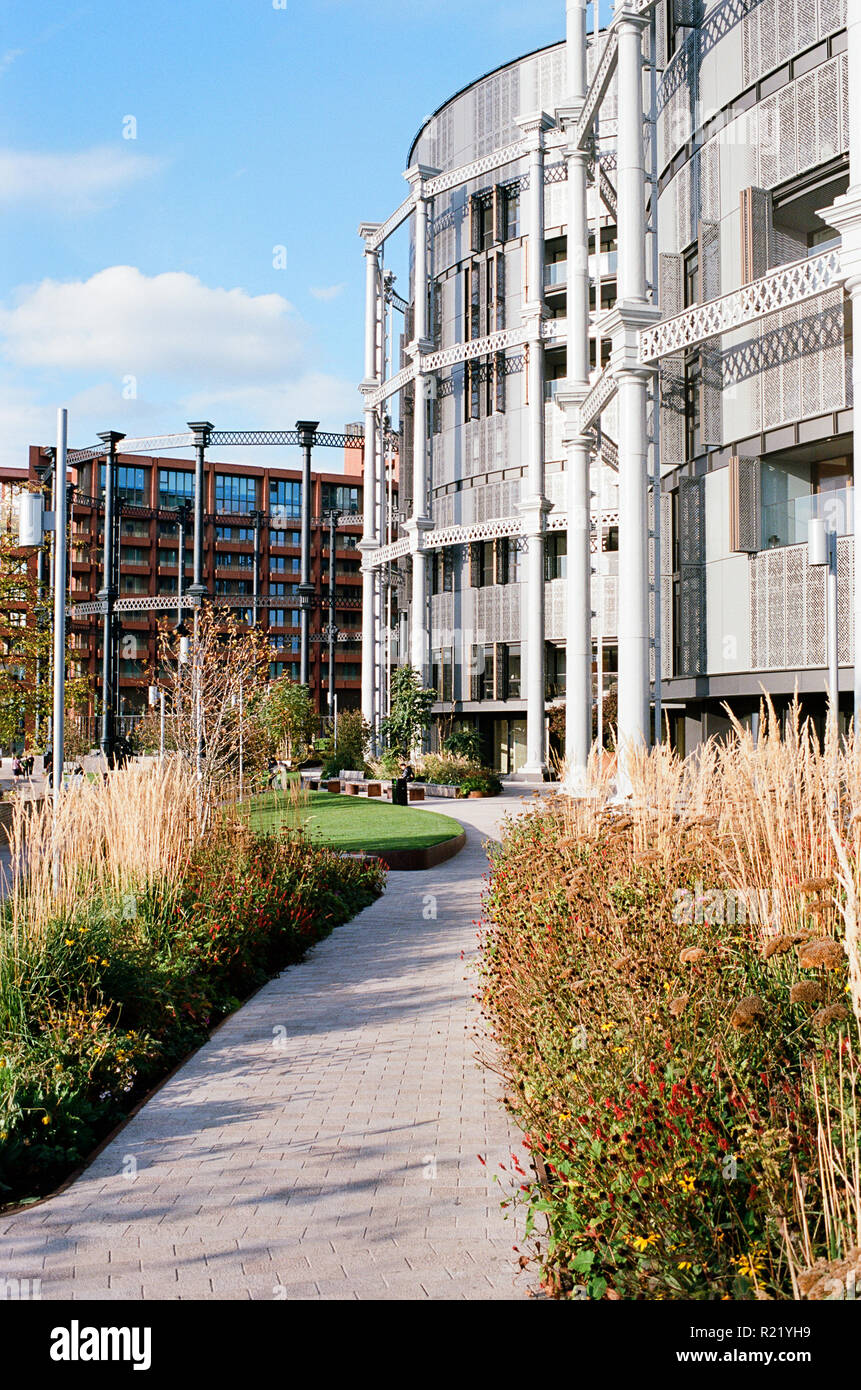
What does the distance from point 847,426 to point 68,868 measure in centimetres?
1581

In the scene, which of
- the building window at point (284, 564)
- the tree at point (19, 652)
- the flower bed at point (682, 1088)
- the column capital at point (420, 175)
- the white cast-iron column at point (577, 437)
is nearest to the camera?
the flower bed at point (682, 1088)

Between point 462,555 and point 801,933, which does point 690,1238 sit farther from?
point 462,555

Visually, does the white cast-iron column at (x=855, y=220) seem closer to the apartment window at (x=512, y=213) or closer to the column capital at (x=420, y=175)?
the apartment window at (x=512, y=213)

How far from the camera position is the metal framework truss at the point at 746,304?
16.1 m

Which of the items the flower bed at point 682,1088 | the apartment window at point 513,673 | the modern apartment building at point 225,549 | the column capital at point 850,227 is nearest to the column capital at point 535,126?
the apartment window at point 513,673

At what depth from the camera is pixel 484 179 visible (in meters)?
40.2

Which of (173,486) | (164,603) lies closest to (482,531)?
(164,603)

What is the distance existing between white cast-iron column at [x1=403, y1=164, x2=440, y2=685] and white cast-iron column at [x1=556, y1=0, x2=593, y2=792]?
15210 millimetres

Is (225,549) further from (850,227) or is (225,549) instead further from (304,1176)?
(304,1176)

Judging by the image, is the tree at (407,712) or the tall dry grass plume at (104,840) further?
the tree at (407,712)

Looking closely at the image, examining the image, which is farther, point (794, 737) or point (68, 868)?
point (68, 868)

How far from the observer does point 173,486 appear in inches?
3460

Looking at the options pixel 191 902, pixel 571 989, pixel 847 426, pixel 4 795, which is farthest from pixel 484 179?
pixel 571 989

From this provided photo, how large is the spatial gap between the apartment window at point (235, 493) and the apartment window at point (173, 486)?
2.33 meters
